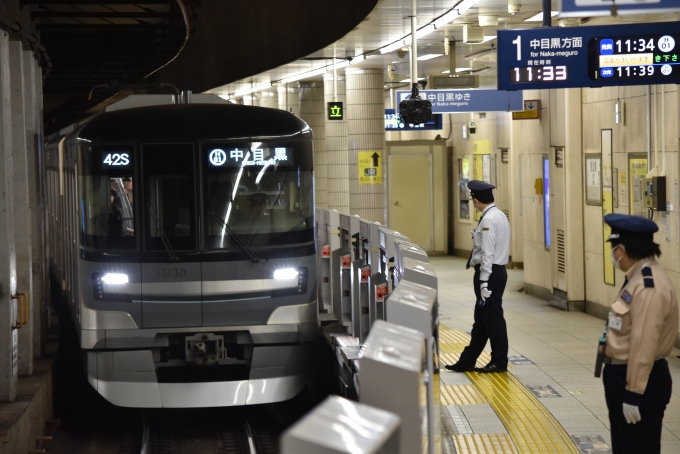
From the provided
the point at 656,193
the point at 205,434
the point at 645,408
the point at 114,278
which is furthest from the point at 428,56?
the point at 645,408

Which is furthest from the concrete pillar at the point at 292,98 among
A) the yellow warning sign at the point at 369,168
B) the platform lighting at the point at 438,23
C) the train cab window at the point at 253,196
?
the train cab window at the point at 253,196

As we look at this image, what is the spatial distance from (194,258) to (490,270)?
2765 mm

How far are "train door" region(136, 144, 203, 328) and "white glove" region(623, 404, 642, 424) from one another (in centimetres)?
405

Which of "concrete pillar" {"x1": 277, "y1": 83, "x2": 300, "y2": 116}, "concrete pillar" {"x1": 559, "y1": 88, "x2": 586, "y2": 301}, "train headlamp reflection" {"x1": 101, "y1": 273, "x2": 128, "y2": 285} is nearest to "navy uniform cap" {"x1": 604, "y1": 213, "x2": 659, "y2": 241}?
"train headlamp reflection" {"x1": 101, "y1": 273, "x2": 128, "y2": 285}

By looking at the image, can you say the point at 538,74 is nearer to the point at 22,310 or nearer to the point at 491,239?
the point at 491,239

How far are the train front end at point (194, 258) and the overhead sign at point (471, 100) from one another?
227 inches

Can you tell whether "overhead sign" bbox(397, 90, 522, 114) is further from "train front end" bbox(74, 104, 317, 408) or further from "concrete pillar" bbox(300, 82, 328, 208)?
"concrete pillar" bbox(300, 82, 328, 208)

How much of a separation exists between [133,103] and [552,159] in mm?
6849

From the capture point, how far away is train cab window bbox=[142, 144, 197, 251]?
7980mm

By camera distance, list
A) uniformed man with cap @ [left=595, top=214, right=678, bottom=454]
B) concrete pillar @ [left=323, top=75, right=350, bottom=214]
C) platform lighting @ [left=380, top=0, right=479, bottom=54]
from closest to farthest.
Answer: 1. uniformed man with cap @ [left=595, top=214, right=678, bottom=454]
2. platform lighting @ [left=380, top=0, right=479, bottom=54]
3. concrete pillar @ [left=323, top=75, right=350, bottom=214]

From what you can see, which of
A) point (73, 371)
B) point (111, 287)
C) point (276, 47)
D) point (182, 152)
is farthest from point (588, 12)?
point (276, 47)

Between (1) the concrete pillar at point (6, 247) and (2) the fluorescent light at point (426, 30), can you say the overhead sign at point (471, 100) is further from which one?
(1) the concrete pillar at point (6, 247)

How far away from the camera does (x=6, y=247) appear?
7262 millimetres

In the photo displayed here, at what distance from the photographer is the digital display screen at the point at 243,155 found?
8.12 meters
